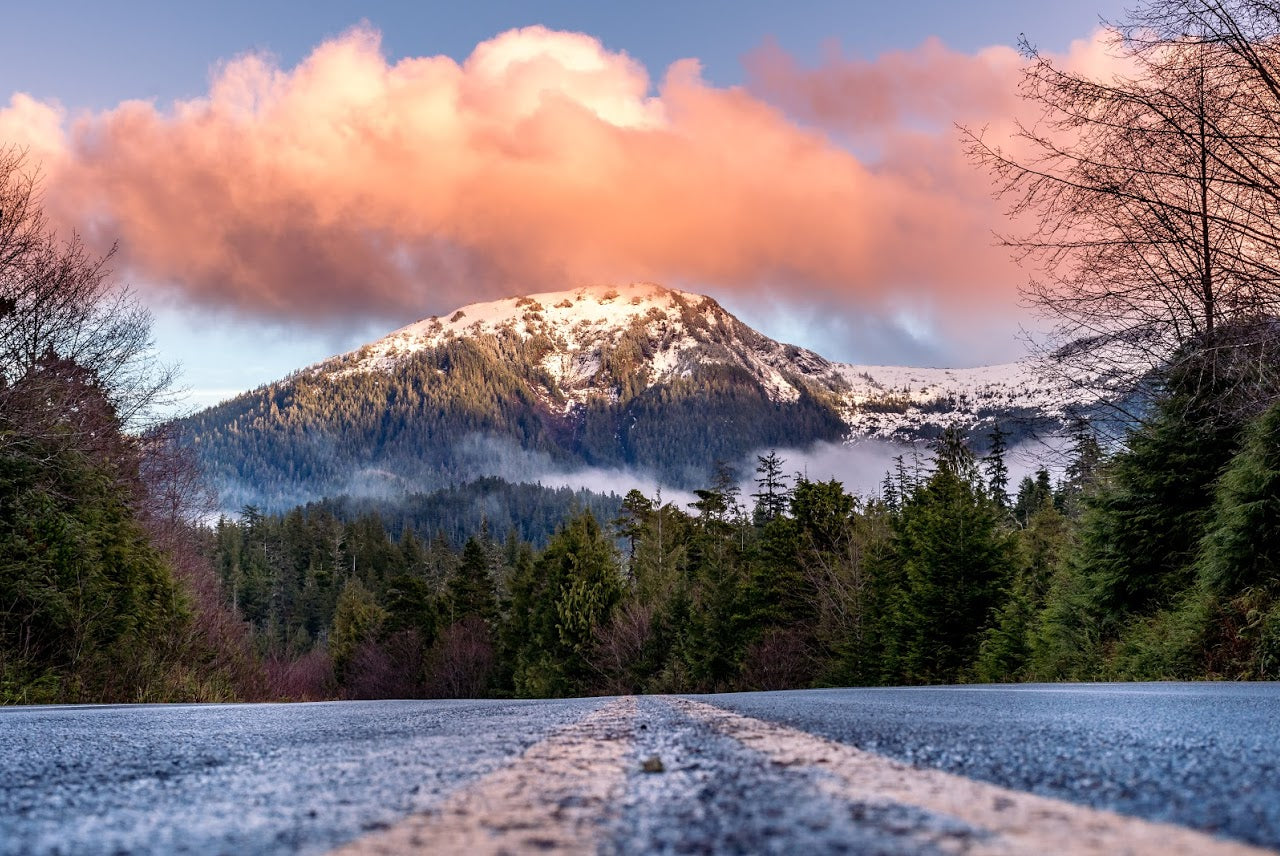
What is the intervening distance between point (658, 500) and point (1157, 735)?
6717cm

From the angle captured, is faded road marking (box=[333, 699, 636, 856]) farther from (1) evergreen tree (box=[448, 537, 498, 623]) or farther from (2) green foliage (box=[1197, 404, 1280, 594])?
(1) evergreen tree (box=[448, 537, 498, 623])

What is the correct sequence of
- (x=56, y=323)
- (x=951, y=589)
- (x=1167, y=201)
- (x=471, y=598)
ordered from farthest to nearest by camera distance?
(x=471, y=598) < (x=951, y=589) < (x=56, y=323) < (x=1167, y=201)

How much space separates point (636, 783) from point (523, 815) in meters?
0.35

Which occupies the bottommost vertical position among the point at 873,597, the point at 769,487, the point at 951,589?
the point at 873,597

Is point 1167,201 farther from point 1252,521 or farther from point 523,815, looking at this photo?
point 523,815

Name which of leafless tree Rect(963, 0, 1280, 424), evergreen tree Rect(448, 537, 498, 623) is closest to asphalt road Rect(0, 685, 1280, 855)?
leafless tree Rect(963, 0, 1280, 424)

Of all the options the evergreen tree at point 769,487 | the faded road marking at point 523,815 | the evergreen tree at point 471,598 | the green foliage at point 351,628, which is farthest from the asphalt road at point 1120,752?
the evergreen tree at point 769,487

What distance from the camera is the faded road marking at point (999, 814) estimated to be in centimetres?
98

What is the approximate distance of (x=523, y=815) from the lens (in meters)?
1.29

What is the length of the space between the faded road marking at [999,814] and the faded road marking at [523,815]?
36 centimetres

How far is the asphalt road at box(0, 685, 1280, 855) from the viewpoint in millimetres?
1126

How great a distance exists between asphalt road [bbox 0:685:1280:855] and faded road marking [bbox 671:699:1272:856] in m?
0.02

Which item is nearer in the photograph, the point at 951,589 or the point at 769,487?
the point at 951,589

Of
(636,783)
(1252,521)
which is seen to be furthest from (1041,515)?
(636,783)
